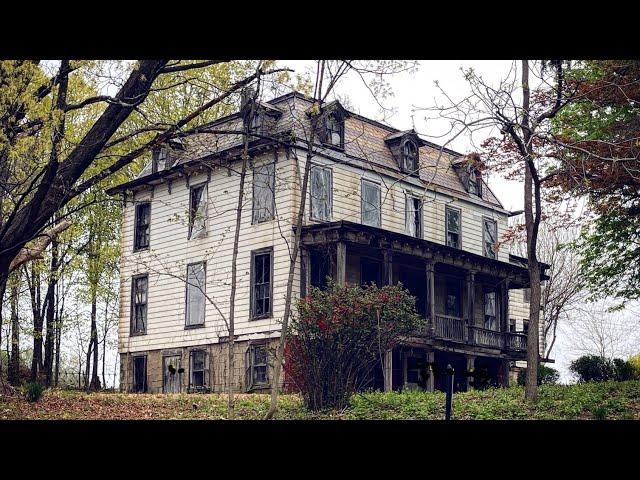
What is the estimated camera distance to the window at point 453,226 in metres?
20.4

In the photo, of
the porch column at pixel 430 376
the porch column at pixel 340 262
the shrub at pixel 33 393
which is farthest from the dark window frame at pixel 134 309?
the porch column at pixel 430 376

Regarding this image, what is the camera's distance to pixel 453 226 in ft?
67.2

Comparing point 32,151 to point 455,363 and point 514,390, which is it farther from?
point 455,363

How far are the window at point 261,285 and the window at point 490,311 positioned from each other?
22.2 feet

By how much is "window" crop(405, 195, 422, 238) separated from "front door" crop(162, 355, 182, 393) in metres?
5.85

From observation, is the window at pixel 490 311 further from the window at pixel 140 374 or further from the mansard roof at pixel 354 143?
the window at pixel 140 374

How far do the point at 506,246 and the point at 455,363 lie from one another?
3.50m

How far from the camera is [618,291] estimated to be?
1543cm

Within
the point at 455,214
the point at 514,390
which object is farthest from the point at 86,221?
the point at 514,390

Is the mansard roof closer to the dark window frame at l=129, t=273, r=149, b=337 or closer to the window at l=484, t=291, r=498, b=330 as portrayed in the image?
the dark window frame at l=129, t=273, r=149, b=337

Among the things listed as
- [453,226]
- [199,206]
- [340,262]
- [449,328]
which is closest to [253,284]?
[340,262]

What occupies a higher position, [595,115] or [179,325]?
[595,115]
